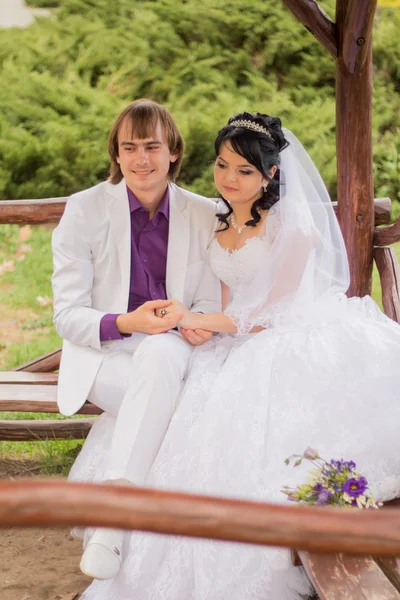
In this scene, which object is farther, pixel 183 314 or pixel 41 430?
pixel 41 430

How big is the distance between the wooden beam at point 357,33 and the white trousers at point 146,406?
1.77 meters

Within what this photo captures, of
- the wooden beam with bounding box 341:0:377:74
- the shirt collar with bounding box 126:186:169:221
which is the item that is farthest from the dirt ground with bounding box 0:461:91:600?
the wooden beam with bounding box 341:0:377:74

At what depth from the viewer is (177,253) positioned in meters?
3.51

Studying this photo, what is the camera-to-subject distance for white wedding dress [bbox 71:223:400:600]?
270 cm

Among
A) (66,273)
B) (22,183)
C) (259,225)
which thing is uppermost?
(259,225)

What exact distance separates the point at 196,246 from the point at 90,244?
0.45m

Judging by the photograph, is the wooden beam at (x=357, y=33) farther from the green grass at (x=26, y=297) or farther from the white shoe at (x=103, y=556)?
the green grass at (x=26, y=297)

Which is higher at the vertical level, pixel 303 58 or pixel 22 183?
pixel 303 58

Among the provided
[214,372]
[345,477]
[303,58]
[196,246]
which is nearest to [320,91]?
[303,58]

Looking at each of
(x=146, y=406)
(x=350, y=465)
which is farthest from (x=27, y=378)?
(x=350, y=465)

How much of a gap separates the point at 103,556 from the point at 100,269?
1245 millimetres

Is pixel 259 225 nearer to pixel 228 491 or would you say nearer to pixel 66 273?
pixel 66 273

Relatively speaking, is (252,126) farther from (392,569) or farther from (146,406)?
(392,569)

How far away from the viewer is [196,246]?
140 inches
